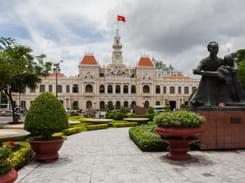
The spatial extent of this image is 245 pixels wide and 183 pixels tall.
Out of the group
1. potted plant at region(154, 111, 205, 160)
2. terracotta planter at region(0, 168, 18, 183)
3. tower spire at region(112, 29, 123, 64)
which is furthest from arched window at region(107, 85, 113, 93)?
terracotta planter at region(0, 168, 18, 183)

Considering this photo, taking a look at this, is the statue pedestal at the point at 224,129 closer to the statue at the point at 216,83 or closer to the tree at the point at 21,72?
the statue at the point at 216,83

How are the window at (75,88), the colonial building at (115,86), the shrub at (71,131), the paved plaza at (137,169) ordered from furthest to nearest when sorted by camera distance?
the window at (75,88)
the colonial building at (115,86)
the shrub at (71,131)
the paved plaza at (137,169)

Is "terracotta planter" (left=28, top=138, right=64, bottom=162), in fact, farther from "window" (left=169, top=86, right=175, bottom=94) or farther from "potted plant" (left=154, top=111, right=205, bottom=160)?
"window" (left=169, top=86, right=175, bottom=94)

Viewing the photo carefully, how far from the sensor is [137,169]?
6.44 m

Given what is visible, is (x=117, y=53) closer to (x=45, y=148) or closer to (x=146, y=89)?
(x=146, y=89)

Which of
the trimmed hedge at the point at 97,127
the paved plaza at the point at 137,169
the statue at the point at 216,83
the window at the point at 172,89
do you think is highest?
the window at the point at 172,89

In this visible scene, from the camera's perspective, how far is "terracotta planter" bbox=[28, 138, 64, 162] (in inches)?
287

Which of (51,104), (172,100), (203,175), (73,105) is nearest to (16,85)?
(51,104)

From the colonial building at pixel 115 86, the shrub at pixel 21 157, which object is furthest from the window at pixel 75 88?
the shrub at pixel 21 157

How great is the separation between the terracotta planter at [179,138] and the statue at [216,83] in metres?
2.29

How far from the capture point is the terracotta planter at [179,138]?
712 centimetres

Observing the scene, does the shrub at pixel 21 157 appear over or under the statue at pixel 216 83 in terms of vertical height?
under

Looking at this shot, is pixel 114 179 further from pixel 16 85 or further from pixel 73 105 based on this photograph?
pixel 73 105

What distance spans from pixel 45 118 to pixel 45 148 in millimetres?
861
